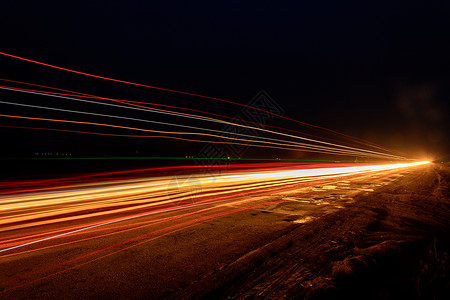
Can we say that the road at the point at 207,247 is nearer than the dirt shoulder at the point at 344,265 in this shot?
No

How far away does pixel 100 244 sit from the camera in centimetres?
435

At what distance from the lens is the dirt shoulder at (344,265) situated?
Result: 2.86m

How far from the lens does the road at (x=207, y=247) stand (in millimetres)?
3006

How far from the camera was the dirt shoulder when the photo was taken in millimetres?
2859

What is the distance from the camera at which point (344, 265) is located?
3.47 meters

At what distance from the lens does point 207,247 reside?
425cm

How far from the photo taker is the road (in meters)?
3.01

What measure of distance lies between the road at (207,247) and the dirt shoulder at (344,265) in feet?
0.05

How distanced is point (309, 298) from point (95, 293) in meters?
2.40

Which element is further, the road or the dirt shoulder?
the road

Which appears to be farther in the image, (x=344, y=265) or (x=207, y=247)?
(x=207, y=247)

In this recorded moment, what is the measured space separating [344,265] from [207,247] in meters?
2.08

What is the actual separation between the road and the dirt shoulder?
2 cm

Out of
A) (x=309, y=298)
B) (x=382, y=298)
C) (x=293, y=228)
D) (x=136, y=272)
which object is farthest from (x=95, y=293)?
(x=293, y=228)
